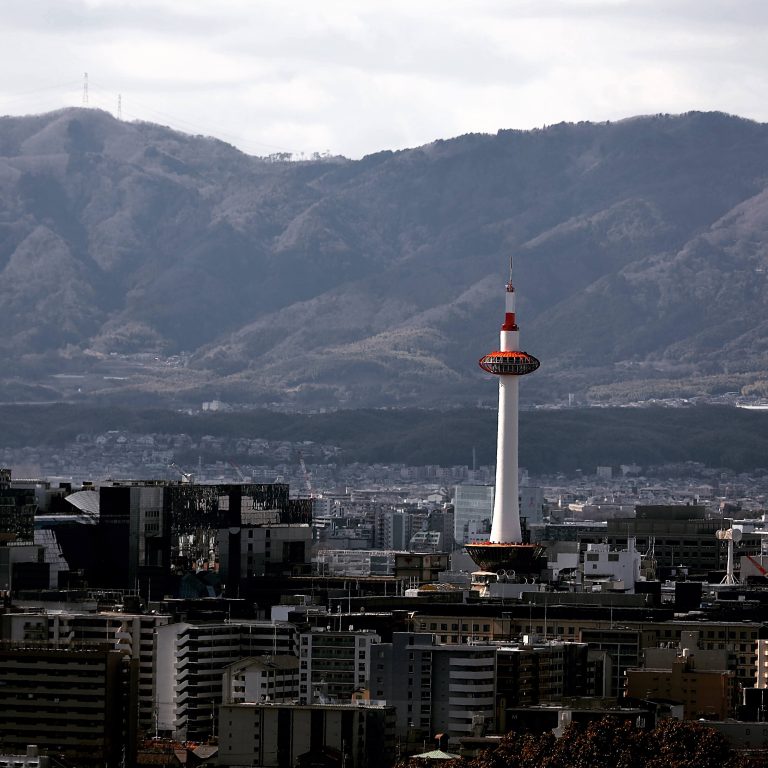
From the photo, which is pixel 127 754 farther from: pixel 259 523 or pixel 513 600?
pixel 259 523

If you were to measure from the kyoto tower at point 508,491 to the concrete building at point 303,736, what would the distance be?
1840 inches

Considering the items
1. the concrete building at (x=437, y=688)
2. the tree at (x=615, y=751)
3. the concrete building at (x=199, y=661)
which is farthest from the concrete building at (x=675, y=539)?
the tree at (x=615, y=751)

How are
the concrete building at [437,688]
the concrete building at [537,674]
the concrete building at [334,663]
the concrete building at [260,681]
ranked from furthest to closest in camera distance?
the concrete building at [334,663]
the concrete building at [260,681]
the concrete building at [537,674]
the concrete building at [437,688]

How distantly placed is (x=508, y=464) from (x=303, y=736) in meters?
59.2

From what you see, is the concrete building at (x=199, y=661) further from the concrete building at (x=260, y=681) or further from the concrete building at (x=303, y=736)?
the concrete building at (x=303, y=736)

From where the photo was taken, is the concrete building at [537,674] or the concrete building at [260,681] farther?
the concrete building at [260,681]

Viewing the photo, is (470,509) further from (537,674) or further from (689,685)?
(689,685)

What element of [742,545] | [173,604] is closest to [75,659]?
[173,604]

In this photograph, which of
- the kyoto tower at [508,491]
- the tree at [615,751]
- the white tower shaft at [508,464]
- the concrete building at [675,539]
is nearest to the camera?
the tree at [615,751]

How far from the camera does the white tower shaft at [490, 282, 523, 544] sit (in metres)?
123

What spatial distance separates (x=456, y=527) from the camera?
175 m

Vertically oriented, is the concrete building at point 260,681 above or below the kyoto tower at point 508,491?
below

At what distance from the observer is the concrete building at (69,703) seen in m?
70.8

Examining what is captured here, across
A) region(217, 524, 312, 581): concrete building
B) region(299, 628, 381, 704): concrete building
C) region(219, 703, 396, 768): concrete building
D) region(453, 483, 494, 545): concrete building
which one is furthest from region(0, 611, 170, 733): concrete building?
region(453, 483, 494, 545): concrete building
